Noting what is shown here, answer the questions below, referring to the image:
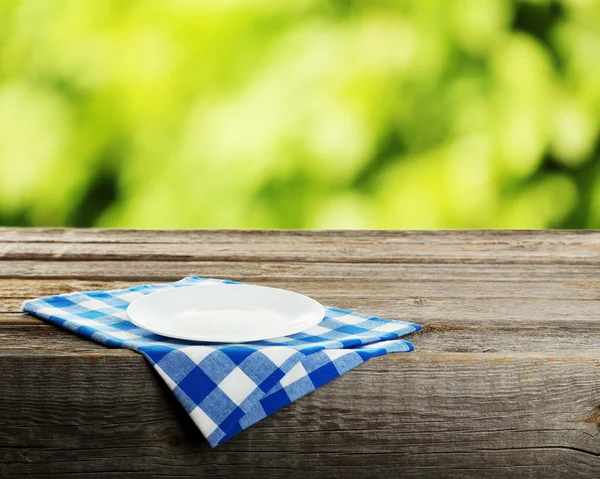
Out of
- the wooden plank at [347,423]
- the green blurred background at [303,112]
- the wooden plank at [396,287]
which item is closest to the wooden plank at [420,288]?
the wooden plank at [396,287]

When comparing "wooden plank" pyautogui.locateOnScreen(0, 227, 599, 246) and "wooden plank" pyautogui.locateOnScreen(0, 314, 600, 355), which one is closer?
"wooden plank" pyautogui.locateOnScreen(0, 314, 600, 355)

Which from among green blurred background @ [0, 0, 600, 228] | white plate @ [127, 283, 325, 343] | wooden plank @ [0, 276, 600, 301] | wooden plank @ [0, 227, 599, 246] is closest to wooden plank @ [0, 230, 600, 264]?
wooden plank @ [0, 227, 599, 246]

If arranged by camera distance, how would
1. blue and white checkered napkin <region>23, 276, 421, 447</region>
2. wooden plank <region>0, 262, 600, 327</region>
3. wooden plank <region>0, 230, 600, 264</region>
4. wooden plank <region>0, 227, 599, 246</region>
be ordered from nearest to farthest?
blue and white checkered napkin <region>23, 276, 421, 447</region>
wooden plank <region>0, 262, 600, 327</region>
wooden plank <region>0, 230, 600, 264</region>
wooden plank <region>0, 227, 599, 246</region>

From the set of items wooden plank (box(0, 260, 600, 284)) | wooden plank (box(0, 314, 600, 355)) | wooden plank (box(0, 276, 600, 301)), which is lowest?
wooden plank (box(0, 314, 600, 355))

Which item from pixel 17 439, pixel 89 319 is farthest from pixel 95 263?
pixel 17 439

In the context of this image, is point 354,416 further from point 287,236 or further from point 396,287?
point 287,236

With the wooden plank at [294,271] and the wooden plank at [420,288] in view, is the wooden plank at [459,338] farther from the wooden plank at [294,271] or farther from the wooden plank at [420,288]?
the wooden plank at [294,271]

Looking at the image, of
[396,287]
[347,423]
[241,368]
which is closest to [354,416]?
[347,423]

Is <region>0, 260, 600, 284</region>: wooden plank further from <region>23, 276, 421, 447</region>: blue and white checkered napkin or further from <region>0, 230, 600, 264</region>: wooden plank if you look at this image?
<region>23, 276, 421, 447</region>: blue and white checkered napkin
